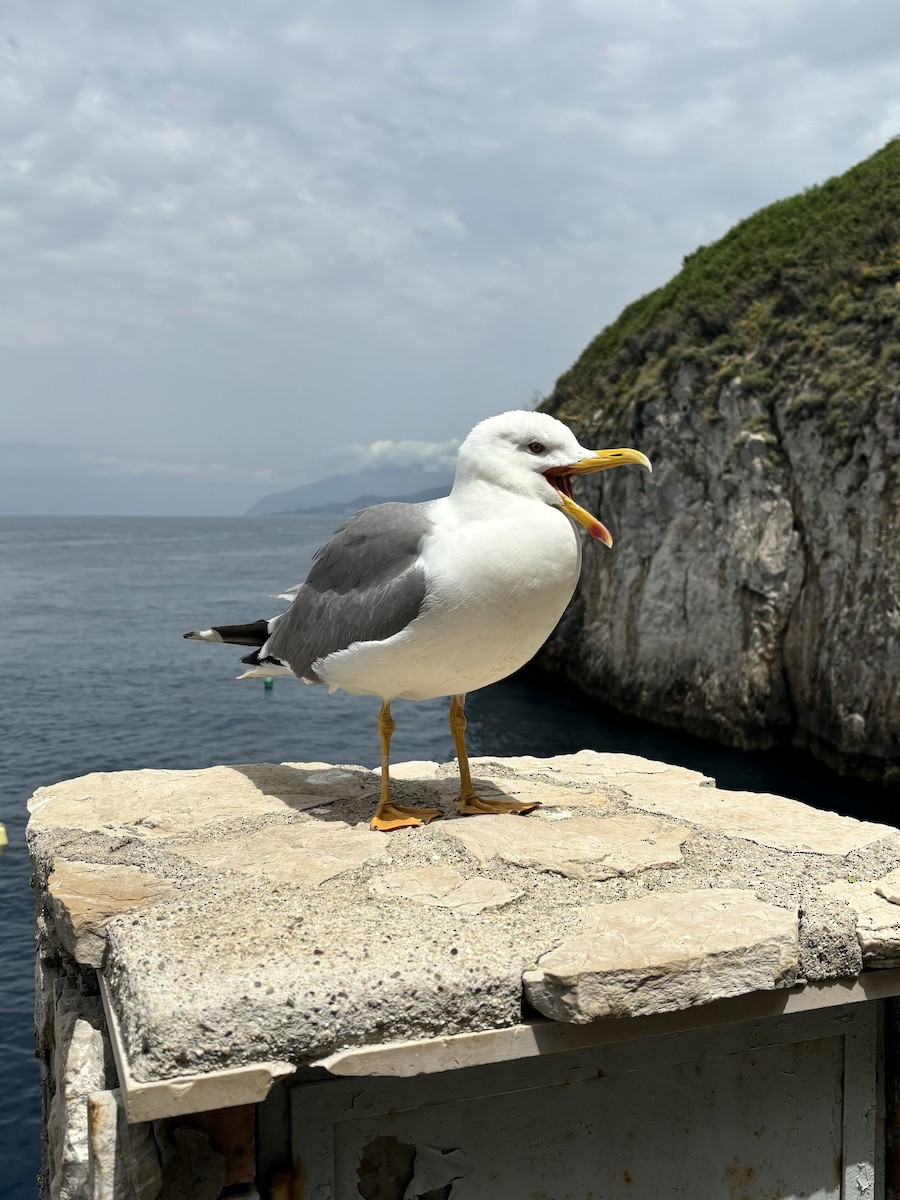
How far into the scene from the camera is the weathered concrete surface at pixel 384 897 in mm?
3607

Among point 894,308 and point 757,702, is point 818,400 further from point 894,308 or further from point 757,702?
point 757,702

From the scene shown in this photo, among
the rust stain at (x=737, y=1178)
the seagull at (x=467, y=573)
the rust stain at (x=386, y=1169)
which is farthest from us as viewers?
the seagull at (x=467, y=573)

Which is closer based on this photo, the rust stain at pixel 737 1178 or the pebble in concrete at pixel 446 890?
the pebble in concrete at pixel 446 890

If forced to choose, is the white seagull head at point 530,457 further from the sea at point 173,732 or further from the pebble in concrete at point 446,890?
the sea at point 173,732

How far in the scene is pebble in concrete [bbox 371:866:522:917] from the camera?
4388mm

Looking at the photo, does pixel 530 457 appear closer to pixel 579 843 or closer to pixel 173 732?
pixel 579 843

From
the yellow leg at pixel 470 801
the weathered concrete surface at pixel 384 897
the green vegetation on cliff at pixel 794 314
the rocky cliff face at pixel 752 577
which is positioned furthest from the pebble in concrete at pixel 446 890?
the green vegetation on cliff at pixel 794 314

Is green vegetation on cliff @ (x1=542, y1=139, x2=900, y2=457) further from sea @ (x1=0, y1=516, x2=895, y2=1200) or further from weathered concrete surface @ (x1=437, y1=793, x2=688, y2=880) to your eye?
weathered concrete surface @ (x1=437, y1=793, x2=688, y2=880)

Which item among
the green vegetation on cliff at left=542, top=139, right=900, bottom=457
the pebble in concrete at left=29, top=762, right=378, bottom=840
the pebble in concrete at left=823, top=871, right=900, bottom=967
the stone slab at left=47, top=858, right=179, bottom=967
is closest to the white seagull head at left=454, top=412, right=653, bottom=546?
the pebble in concrete at left=823, top=871, right=900, bottom=967

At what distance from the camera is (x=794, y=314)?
28172 millimetres

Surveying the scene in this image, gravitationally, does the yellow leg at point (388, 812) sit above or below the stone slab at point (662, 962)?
above

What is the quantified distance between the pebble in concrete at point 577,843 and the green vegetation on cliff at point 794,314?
20.9 m

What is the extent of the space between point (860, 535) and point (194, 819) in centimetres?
2131

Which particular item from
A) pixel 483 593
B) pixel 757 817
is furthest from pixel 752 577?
pixel 483 593
